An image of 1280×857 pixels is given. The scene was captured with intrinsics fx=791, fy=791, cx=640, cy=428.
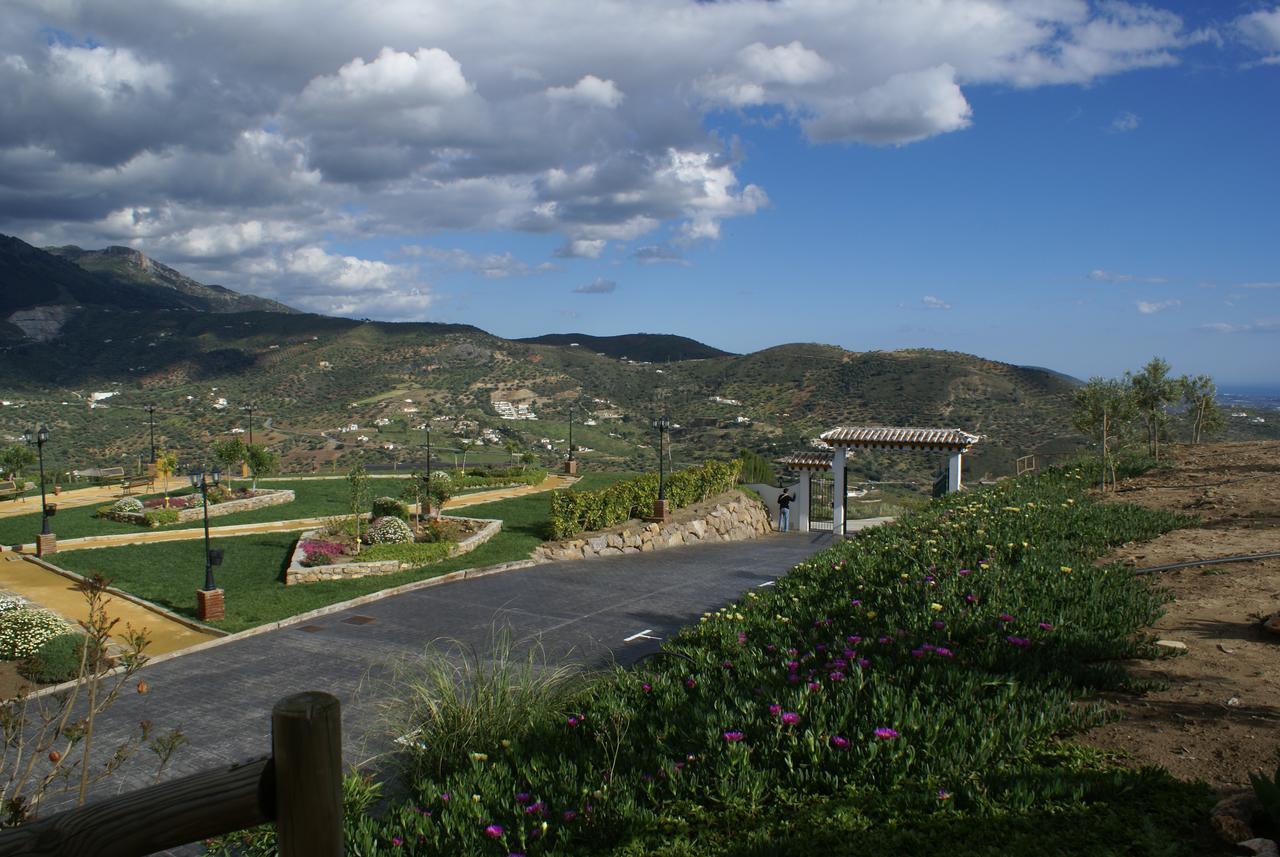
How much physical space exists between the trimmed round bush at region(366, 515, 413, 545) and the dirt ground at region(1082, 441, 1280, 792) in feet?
47.4

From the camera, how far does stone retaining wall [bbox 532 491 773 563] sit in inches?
715

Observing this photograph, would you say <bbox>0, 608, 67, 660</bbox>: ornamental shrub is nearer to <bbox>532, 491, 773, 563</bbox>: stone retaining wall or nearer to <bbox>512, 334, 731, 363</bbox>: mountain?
<bbox>532, 491, 773, 563</bbox>: stone retaining wall

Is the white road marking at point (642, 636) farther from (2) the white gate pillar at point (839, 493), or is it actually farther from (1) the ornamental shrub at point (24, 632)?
(2) the white gate pillar at point (839, 493)

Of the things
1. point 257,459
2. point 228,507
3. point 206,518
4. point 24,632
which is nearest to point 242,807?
point 24,632

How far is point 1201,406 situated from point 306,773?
3148cm

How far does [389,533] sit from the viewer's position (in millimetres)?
18359

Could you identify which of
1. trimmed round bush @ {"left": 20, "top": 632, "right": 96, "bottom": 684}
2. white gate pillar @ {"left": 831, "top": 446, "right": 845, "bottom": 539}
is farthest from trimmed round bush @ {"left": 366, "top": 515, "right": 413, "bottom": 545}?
white gate pillar @ {"left": 831, "top": 446, "right": 845, "bottom": 539}

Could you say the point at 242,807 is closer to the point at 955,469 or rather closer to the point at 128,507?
the point at 955,469

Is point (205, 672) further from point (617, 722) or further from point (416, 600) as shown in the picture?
point (617, 722)

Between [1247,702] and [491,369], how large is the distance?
6924 centimetres

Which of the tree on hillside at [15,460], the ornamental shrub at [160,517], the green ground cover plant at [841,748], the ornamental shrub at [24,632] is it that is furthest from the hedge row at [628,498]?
the tree on hillside at [15,460]

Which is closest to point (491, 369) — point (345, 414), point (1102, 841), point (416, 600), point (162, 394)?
point (345, 414)

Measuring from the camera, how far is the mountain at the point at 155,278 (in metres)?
137

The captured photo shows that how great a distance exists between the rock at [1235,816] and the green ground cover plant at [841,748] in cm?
12
